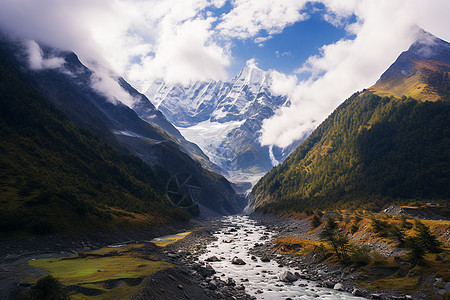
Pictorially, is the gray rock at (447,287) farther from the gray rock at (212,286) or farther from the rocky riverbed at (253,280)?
the gray rock at (212,286)

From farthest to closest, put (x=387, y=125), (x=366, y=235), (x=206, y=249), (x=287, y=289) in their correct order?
(x=387, y=125) → (x=206, y=249) → (x=366, y=235) → (x=287, y=289)

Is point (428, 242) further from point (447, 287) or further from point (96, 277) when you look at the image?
point (96, 277)

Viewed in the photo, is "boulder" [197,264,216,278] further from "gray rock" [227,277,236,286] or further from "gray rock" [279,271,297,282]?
"gray rock" [279,271,297,282]

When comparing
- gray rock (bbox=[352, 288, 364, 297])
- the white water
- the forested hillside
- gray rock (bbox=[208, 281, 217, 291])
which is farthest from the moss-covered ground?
the forested hillside

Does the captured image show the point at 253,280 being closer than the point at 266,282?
No

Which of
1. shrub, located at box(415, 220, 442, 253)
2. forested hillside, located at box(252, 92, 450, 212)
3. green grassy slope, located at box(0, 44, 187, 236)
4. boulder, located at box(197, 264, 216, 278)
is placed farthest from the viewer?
forested hillside, located at box(252, 92, 450, 212)

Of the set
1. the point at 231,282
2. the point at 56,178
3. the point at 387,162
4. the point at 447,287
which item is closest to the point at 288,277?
the point at 231,282

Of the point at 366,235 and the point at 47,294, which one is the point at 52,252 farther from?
the point at 366,235

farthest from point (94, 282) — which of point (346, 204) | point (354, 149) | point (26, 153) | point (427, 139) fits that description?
point (354, 149)
